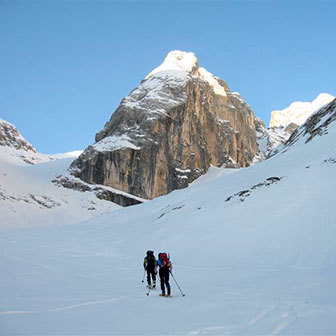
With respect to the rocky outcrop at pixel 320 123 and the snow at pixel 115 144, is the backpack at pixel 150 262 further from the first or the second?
the snow at pixel 115 144

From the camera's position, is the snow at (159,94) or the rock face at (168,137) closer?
the rock face at (168,137)

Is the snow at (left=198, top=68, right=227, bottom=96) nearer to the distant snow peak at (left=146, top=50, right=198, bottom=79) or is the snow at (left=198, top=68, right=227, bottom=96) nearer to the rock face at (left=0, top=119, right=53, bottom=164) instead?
the distant snow peak at (left=146, top=50, right=198, bottom=79)

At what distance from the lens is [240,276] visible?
14.0 m

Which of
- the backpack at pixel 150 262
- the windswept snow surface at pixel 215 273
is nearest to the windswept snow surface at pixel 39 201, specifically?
the windswept snow surface at pixel 215 273

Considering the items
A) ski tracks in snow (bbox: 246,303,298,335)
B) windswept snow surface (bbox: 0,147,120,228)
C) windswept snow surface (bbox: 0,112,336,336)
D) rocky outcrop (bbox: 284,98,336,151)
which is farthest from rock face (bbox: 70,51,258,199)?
ski tracks in snow (bbox: 246,303,298,335)

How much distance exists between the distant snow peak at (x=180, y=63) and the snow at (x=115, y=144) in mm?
41312

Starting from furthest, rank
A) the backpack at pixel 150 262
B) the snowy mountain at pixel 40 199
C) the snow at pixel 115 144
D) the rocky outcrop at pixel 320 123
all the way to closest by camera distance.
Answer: the snow at pixel 115 144 < the snowy mountain at pixel 40 199 < the rocky outcrop at pixel 320 123 < the backpack at pixel 150 262

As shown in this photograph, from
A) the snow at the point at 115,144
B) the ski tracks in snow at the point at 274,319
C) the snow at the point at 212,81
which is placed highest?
the snow at the point at 212,81

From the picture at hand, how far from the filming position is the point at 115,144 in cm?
10294

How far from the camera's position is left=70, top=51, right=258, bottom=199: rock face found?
327 feet

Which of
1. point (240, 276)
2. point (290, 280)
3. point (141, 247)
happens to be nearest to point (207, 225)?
point (141, 247)

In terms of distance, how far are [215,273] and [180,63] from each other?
136 m

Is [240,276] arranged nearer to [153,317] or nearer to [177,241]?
[153,317]

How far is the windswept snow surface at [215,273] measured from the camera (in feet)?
23.0
